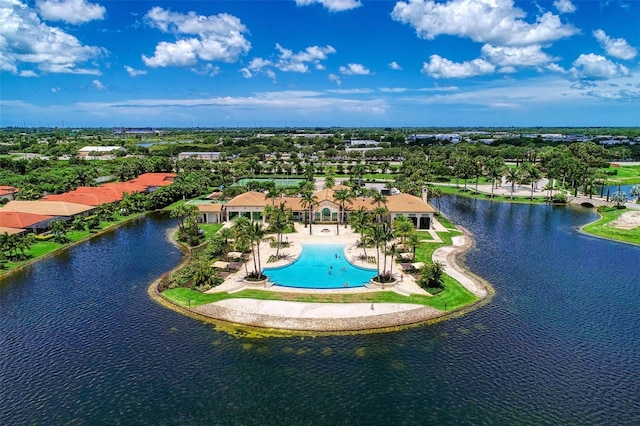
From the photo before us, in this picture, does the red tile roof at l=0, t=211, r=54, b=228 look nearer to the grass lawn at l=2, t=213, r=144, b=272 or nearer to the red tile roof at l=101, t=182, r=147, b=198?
the grass lawn at l=2, t=213, r=144, b=272

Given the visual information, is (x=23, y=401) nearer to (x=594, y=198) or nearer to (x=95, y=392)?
(x=95, y=392)

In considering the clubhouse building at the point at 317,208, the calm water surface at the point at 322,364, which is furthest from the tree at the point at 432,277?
the clubhouse building at the point at 317,208

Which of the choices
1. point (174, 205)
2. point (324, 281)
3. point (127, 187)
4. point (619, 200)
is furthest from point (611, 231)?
point (127, 187)

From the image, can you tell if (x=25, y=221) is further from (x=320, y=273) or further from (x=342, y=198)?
(x=342, y=198)

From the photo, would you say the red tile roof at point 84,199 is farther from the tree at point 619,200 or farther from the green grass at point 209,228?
the tree at point 619,200

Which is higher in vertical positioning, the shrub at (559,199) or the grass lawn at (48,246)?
the shrub at (559,199)

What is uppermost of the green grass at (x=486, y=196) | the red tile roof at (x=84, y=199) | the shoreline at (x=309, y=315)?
the red tile roof at (x=84, y=199)

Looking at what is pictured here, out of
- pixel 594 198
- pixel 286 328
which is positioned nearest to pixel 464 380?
pixel 286 328
